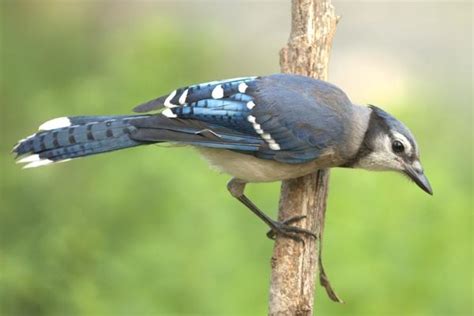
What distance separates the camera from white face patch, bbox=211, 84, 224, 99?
556 centimetres

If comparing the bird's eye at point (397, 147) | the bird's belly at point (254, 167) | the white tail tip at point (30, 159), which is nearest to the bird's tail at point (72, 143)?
the white tail tip at point (30, 159)

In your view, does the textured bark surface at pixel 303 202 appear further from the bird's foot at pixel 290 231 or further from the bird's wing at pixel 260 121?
the bird's wing at pixel 260 121

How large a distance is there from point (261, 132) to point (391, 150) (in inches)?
27.4

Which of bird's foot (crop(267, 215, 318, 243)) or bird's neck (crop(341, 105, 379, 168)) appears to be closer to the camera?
bird's foot (crop(267, 215, 318, 243))

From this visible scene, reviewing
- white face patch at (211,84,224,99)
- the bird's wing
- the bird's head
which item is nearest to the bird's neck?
the bird's head

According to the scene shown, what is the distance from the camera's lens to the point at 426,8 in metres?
12.2

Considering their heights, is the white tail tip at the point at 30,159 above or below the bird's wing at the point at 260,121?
below

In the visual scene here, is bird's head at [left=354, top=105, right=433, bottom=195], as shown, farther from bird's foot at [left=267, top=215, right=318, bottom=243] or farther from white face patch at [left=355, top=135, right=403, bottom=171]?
bird's foot at [left=267, top=215, right=318, bottom=243]

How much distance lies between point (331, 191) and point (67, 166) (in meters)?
1.90

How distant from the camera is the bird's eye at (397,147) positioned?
5520mm

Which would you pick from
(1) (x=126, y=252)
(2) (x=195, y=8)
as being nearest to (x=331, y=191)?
(1) (x=126, y=252)

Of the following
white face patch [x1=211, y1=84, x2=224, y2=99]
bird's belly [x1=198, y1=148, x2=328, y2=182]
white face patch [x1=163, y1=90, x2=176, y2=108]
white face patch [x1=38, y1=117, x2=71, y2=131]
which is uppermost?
white face patch [x1=211, y1=84, x2=224, y2=99]

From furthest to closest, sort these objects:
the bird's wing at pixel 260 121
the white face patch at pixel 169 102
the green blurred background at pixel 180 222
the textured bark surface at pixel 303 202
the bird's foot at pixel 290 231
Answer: the green blurred background at pixel 180 222
the white face patch at pixel 169 102
the bird's wing at pixel 260 121
the bird's foot at pixel 290 231
the textured bark surface at pixel 303 202

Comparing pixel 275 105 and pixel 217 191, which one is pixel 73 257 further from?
pixel 275 105
